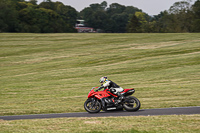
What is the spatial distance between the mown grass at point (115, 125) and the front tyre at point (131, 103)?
5.53 ft

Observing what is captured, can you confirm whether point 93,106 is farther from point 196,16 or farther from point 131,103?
point 196,16

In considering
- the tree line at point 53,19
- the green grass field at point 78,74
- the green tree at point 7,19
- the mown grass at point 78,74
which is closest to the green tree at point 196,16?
the tree line at point 53,19

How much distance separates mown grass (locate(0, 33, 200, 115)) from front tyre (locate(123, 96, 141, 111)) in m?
1.74

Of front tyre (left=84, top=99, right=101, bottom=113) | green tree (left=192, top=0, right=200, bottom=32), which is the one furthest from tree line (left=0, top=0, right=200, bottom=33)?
front tyre (left=84, top=99, right=101, bottom=113)

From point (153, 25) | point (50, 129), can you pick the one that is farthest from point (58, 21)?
point (50, 129)

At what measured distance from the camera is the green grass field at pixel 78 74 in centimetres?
1600

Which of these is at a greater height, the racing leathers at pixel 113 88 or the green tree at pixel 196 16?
the green tree at pixel 196 16

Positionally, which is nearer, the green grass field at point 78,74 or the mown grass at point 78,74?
the green grass field at point 78,74

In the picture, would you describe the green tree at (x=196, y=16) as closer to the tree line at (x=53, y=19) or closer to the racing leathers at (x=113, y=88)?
the tree line at (x=53, y=19)

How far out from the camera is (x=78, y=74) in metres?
29.9

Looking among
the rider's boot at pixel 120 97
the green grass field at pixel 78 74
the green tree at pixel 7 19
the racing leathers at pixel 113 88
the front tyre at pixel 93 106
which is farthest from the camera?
the green tree at pixel 7 19

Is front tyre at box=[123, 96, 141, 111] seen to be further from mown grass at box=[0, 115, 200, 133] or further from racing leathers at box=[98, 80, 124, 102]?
mown grass at box=[0, 115, 200, 133]

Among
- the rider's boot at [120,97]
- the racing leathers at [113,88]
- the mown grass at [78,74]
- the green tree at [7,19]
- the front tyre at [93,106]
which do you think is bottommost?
the mown grass at [78,74]

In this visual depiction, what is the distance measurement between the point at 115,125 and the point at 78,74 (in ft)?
67.8
